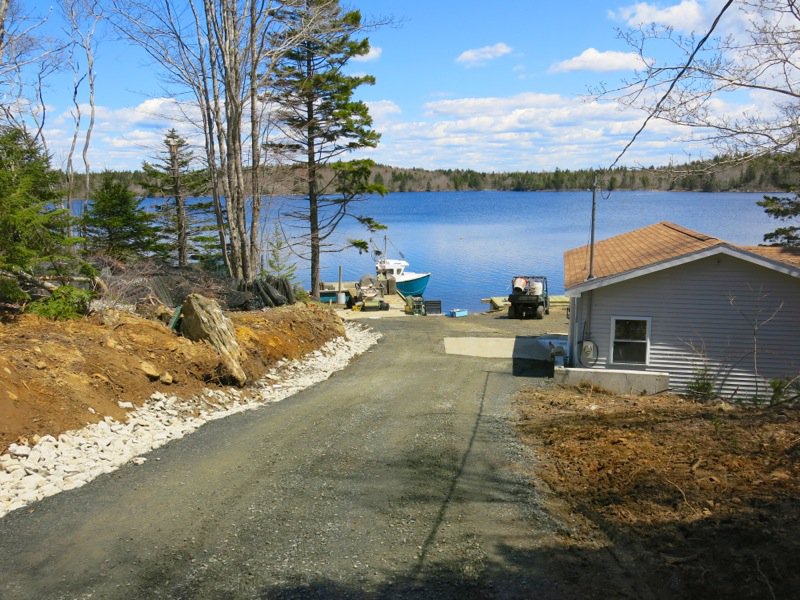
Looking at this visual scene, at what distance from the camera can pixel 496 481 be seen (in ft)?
24.6

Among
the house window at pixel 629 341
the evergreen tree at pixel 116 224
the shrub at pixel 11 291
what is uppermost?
the evergreen tree at pixel 116 224

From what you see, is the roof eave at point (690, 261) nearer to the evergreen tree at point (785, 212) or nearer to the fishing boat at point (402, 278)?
the evergreen tree at point (785, 212)

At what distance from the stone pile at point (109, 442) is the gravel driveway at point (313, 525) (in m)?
0.27

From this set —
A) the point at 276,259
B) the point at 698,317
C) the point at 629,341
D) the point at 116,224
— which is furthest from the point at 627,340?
the point at 276,259

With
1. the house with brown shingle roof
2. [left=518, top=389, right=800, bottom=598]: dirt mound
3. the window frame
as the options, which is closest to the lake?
the house with brown shingle roof

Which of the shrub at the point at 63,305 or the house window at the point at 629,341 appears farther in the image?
the house window at the point at 629,341

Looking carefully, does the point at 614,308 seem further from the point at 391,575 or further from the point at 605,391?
the point at 391,575

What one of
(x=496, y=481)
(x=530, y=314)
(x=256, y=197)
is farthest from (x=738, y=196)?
(x=496, y=481)

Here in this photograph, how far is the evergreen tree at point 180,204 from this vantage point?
30.0m

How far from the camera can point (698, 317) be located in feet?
53.0

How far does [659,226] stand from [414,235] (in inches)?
2855

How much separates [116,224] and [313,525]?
18445mm

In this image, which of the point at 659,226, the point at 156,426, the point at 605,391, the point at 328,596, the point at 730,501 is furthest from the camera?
the point at 659,226

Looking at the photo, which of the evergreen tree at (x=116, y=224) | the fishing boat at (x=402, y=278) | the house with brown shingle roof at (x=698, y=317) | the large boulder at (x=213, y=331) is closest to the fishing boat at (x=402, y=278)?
the fishing boat at (x=402, y=278)
